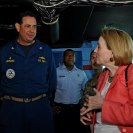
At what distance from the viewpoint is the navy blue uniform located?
3.14 meters

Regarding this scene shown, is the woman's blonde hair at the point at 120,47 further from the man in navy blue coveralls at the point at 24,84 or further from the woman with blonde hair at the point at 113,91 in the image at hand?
the man in navy blue coveralls at the point at 24,84

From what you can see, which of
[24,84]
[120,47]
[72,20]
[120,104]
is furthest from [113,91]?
[72,20]

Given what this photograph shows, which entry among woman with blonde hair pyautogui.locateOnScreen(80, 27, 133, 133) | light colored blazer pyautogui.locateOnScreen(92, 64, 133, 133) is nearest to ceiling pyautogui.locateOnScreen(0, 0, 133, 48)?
woman with blonde hair pyautogui.locateOnScreen(80, 27, 133, 133)

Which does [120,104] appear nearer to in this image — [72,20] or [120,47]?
[120,47]

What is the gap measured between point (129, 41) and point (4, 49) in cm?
174

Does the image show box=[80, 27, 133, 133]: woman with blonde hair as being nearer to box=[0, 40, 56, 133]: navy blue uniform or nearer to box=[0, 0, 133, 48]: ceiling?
box=[0, 40, 56, 133]: navy blue uniform

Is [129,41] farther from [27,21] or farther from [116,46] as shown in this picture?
[27,21]

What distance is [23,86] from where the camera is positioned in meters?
3.13

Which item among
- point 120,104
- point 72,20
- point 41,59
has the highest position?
point 72,20

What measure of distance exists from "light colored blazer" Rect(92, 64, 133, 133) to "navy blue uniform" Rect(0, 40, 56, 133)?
4.60ft

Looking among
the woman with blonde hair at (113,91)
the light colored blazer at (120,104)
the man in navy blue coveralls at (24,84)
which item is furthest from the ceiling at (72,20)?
the light colored blazer at (120,104)

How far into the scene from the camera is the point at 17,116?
316 cm

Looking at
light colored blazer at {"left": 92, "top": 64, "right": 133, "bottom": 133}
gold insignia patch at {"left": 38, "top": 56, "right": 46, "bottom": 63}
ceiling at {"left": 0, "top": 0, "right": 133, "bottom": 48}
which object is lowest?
light colored blazer at {"left": 92, "top": 64, "right": 133, "bottom": 133}

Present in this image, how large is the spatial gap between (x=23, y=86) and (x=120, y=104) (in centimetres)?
151
